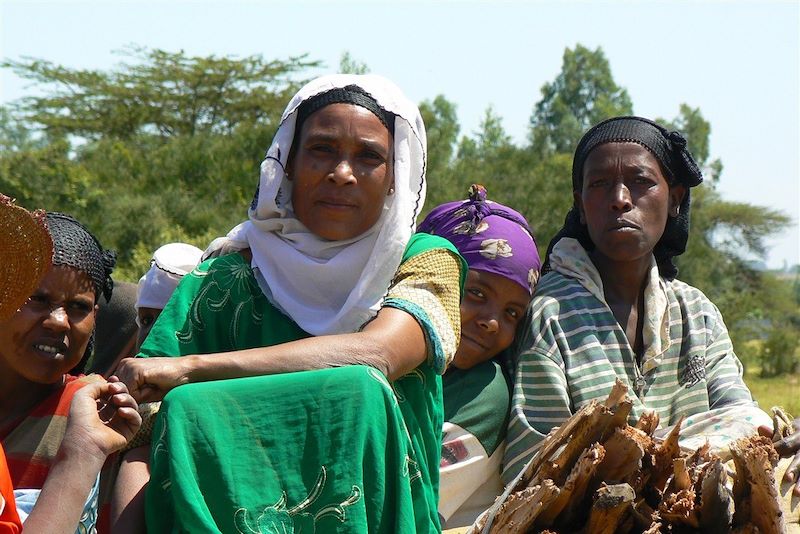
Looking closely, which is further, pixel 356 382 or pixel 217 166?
pixel 217 166

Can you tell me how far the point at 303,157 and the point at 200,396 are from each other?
1100 millimetres

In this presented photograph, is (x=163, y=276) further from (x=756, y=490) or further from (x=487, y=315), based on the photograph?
(x=756, y=490)

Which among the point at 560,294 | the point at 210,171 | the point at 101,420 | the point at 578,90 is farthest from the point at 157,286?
the point at 578,90

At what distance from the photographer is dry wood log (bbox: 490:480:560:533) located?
9.40 ft

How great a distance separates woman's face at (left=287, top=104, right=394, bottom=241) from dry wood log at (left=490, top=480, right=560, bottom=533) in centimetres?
105

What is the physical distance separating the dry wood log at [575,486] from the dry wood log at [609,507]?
0.20 feet

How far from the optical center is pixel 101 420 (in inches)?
104

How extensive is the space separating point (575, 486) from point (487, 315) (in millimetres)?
1218

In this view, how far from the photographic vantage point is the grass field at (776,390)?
1549cm

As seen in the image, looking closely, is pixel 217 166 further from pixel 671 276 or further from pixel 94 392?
pixel 94 392

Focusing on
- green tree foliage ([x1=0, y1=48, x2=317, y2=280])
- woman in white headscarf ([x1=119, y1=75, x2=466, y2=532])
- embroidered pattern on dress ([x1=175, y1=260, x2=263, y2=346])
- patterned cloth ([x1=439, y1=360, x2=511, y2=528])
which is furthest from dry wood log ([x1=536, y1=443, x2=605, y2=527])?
green tree foliage ([x1=0, y1=48, x2=317, y2=280])

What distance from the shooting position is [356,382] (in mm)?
2730

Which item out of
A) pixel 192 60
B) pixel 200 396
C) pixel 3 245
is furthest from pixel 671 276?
pixel 192 60

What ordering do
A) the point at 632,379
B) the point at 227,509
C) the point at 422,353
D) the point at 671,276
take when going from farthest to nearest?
1. the point at 671,276
2. the point at 632,379
3. the point at 422,353
4. the point at 227,509
